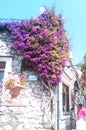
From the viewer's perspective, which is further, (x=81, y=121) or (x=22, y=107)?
(x=81, y=121)

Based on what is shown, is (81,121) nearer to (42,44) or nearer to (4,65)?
(42,44)

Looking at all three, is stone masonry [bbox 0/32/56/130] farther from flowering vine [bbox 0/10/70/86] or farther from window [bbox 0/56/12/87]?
flowering vine [bbox 0/10/70/86]

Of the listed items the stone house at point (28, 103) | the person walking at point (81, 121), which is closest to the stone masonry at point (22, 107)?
the stone house at point (28, 103)

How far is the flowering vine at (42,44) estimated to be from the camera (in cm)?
1151

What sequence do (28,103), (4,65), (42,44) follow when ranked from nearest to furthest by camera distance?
(28,103) → (42,44) → (4,65)

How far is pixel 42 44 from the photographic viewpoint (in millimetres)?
11781

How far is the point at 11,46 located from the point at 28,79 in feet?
5.36

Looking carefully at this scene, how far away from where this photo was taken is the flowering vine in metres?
11.5

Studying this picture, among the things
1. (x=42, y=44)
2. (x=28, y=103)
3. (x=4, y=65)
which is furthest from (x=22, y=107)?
(x=42, y=44)

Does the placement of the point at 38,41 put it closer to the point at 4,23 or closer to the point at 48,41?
the point at 48,41

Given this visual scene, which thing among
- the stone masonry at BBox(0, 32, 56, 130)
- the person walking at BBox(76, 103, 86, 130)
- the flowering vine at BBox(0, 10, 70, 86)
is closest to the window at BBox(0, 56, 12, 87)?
the stone masonry at BBox(0, 32, 56, 130)

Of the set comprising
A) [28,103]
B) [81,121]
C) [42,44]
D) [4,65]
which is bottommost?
[81,121]

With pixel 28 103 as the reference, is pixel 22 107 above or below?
below

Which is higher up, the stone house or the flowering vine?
the flowering vine
